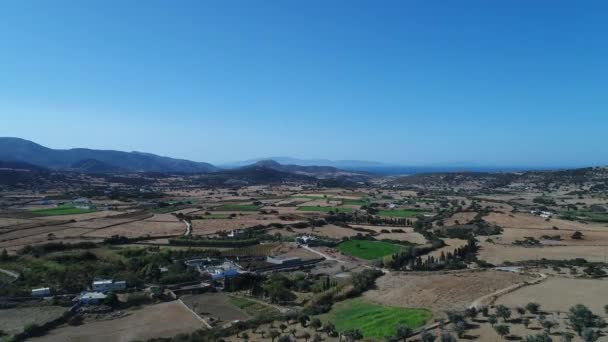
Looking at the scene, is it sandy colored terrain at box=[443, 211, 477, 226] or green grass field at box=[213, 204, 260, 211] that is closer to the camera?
sandy colored terrain at box=[443, 211, 477, 226]

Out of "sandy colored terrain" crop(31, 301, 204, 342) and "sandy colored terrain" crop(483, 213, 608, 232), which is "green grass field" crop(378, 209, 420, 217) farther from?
"sandy colored terrain" crop(31, 301, 204, 342)

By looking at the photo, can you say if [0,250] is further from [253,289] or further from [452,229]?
[452,229]

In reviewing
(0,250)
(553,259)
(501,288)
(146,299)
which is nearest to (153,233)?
(0,250)

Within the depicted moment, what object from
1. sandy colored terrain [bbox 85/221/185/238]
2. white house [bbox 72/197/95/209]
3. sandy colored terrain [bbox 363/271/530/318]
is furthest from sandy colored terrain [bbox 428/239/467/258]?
white house [bbox 72/197/95/209]

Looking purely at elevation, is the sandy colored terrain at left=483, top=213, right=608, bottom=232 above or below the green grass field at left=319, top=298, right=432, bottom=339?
above

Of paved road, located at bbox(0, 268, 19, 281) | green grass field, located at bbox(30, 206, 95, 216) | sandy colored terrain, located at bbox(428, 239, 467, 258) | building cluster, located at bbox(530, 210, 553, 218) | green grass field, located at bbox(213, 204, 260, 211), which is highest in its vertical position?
building cluster, located at bbox(530, 210, 553, 218)

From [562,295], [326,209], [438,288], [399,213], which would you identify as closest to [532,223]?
[399,213]
